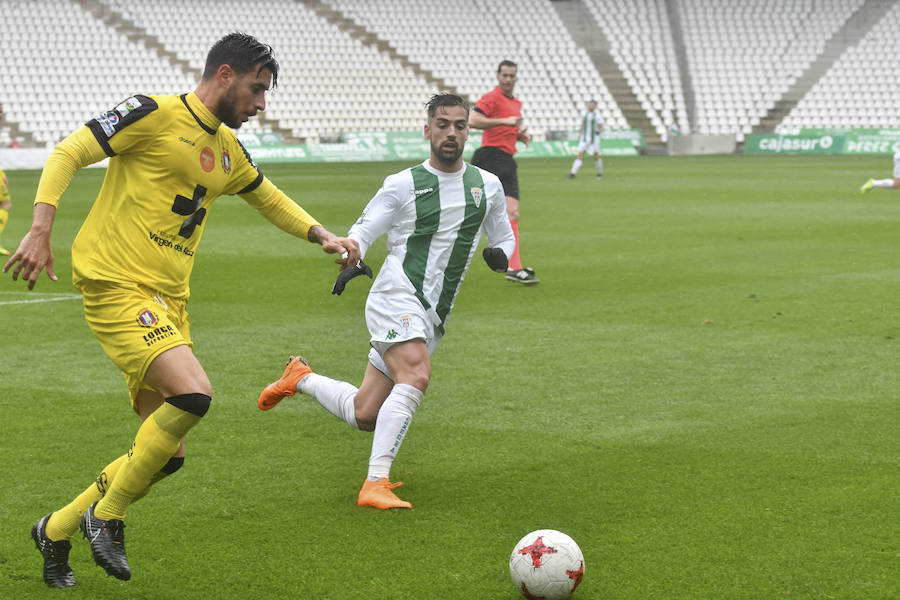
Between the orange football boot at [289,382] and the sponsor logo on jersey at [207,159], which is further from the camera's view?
the orange football boot at [289,382]

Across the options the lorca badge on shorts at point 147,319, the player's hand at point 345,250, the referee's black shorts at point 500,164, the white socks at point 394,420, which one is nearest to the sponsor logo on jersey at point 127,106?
the lorca badge on shorts at point 147,319

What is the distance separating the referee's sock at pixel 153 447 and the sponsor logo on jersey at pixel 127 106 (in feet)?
3.42

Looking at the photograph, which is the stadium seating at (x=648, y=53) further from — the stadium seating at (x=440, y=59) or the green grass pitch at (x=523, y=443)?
the green grass pitch at (x=523, y=443)

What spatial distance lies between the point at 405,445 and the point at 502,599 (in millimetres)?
2118

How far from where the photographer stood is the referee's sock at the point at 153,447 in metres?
4.06

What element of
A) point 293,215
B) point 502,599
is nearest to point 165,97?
point 293,215

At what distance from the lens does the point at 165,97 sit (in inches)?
174

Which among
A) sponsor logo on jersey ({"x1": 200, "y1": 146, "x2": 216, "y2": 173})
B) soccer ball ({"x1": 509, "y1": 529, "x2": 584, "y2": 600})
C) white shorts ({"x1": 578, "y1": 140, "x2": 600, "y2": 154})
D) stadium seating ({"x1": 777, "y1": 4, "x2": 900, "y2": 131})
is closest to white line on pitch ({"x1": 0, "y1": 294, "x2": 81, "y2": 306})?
sponsor logo on jersey ({"x1": 200, "y1": 146, "x2": 216, "y2": 173})

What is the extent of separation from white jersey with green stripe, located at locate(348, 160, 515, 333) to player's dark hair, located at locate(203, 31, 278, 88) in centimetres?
124

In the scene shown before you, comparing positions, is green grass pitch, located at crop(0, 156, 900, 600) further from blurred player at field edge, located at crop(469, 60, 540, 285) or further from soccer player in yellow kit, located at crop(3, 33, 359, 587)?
blurred player at field edge, located at crop(469, 60, 540, 285)

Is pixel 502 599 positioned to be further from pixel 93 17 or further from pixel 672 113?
pixel 672 113

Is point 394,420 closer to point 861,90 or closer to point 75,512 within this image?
point 75,512

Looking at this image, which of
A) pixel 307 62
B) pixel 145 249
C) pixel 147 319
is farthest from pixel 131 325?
pixel 307 62

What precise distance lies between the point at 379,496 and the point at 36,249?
1.90 m
